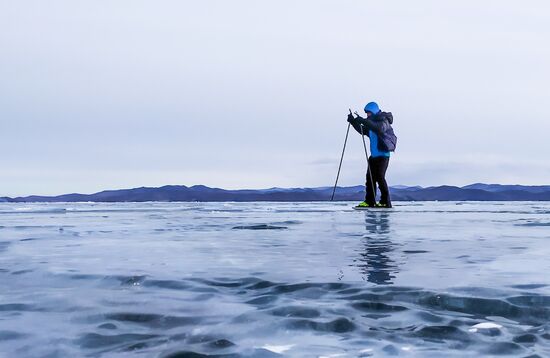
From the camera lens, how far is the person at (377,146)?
16.8 meters

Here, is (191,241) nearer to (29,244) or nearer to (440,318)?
(29,244)

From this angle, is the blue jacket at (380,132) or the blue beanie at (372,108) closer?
the blue jacket at (380,132)

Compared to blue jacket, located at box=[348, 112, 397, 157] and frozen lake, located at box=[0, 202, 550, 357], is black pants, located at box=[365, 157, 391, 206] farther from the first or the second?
frozen lake, located at box=[0, 202, 550, 357]

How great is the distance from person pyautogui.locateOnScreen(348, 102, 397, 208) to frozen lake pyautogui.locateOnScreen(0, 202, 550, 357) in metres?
10.7

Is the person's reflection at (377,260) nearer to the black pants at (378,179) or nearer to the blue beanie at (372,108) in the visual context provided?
the black pants at (378,179)

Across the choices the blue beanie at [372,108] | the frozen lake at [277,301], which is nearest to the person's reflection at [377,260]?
the frozen lake at [277,301]

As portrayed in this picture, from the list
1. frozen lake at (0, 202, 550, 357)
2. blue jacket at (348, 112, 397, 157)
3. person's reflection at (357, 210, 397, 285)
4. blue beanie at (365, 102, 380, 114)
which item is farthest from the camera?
blue beanie at (365, 102, 380, 114)

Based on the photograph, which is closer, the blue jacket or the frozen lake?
the frozen lake

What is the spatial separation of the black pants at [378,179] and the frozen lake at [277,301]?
10.7 m

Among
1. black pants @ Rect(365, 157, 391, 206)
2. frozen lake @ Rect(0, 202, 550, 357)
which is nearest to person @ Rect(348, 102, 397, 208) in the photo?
black pants @ Rect(365, 157, 391, 206)

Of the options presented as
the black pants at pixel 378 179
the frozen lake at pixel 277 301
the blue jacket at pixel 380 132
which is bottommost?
the frozen lake at pixel 277 301

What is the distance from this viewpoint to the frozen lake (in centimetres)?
247

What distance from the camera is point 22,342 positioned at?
253 cm

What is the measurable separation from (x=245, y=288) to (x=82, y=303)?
94cm
